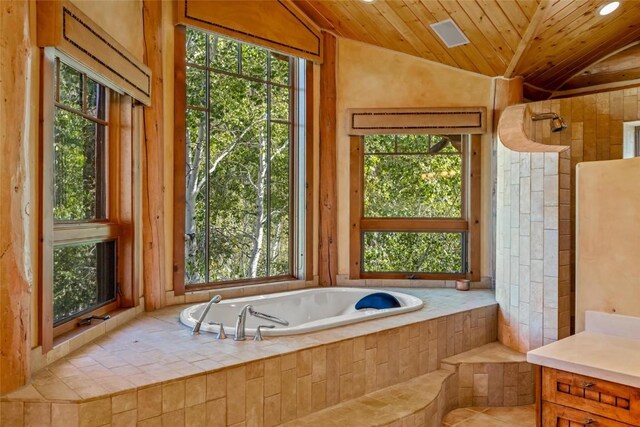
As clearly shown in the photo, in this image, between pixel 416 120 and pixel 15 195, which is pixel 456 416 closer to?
pixel 416 120

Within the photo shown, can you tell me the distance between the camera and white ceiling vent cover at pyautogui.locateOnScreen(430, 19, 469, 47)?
11.8 feet

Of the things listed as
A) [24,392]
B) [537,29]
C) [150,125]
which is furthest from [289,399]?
[537,29]

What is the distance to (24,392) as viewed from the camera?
1847mm

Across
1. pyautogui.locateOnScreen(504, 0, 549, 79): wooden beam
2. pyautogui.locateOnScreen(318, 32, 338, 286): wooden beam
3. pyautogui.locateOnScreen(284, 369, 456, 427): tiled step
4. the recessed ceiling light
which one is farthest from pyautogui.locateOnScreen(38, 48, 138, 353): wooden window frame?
the recessed ceiling light

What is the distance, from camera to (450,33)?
3709 mm

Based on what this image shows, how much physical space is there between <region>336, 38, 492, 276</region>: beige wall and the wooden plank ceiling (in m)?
0.10

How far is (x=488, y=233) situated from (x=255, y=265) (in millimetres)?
2061

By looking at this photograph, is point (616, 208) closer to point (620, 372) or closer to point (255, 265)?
point (620, 372)

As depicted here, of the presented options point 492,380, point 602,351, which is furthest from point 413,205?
point 602,351

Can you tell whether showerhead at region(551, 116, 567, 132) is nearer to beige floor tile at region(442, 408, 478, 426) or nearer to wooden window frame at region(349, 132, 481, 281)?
wooden window frame at region(349, 132, 481, 281)

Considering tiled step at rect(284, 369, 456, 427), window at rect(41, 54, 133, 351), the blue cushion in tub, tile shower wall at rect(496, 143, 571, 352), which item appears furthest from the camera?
the blue cushion in tub

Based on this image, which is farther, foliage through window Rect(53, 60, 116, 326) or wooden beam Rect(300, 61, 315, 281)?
wooden beam Rect(300, 61, 315, 281)

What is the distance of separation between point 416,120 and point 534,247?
157 cm

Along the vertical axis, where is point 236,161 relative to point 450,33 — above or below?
below
